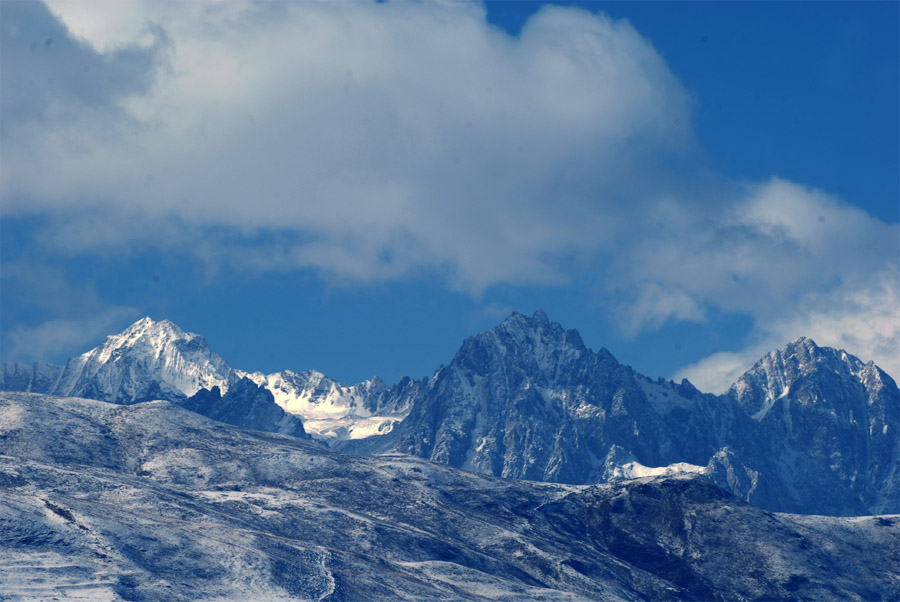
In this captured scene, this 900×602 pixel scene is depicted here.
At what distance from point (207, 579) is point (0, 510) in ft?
107

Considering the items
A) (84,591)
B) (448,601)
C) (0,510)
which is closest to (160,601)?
(84,591)

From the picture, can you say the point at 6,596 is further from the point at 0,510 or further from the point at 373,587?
the point at 373,587

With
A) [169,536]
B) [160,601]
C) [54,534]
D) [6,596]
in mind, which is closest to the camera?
[6,596]

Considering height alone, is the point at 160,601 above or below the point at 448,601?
below

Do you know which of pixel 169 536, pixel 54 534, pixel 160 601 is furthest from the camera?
pixel 169 536

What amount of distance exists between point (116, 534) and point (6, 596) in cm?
3457

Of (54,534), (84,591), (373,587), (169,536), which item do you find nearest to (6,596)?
(84,591)

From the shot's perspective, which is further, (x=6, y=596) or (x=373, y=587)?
(x=373, y=587)

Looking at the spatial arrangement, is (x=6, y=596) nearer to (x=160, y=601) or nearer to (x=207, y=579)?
(x=160, y=601)

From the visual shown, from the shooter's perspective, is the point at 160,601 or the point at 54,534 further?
the point at 54,534

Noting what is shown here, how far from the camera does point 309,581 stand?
192125mm

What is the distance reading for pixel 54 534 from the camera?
7116 inches

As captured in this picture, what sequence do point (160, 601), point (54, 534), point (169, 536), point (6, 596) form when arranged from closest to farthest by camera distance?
point (6, 596) → point (160, 601) → point (54, 534) → point (169, 536)

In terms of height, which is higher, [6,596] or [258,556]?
[258,556]
